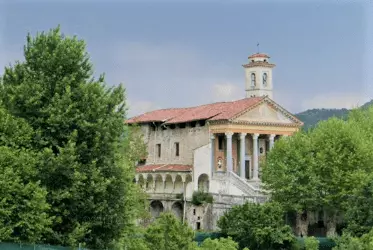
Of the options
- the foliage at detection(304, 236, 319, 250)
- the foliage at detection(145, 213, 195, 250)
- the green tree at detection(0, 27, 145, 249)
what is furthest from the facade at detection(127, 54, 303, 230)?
the foliage at detection(145, 213, 195, 250)

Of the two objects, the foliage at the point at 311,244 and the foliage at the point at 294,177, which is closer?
the foliage at the point at 311,244

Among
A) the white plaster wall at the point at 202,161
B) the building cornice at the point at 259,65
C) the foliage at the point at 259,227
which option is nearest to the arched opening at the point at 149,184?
the white plaster wall at the point at 202,161

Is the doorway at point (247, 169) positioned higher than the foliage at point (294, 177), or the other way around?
the doorway at point (247, 169)

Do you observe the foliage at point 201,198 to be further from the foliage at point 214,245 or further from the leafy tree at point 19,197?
the leafy tree at point 19,197

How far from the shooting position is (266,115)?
71.3m

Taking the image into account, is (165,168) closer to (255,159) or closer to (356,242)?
(255,159)

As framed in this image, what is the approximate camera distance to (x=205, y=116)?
235 feet

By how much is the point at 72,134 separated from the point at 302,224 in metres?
27.9

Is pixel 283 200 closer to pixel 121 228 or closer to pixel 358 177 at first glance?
pixel 358 177

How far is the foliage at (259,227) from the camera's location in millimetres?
52781

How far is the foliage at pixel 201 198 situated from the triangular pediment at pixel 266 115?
6869 mm

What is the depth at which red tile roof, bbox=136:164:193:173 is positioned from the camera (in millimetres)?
70025

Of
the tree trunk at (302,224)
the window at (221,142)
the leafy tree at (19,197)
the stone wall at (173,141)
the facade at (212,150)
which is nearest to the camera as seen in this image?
the leafy tree at (19,197)

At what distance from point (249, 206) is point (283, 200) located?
14.7 ft
